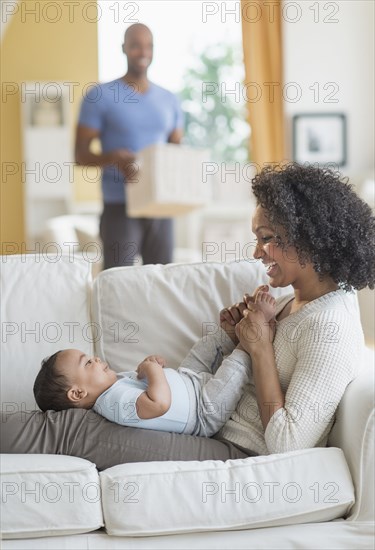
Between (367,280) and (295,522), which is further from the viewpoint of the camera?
(367,280)

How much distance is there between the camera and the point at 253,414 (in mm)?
1980

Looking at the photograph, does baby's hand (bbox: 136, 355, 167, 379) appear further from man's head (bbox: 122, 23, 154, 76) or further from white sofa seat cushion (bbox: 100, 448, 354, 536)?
man's head (bbox: 122, 23, 154, 76)

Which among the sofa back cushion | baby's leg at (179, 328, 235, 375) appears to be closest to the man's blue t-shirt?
the sofa back cushion

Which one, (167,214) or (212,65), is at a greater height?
(212,65)

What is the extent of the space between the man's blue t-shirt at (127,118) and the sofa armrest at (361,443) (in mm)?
2313

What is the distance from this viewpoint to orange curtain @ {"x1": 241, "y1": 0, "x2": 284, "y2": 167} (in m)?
4.95

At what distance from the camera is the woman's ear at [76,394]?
6.34ft

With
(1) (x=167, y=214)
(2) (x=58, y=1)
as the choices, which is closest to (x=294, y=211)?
(1) (x=167, y=214)

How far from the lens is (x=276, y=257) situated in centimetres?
201

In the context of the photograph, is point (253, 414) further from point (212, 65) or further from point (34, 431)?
point (212, 65)

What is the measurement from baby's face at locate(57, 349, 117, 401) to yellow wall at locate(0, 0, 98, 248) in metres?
4.93

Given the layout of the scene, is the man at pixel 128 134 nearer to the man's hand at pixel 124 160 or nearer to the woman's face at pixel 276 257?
the man's hand at pixel 124 160

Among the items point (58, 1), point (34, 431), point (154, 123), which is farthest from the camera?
point (58, 1)

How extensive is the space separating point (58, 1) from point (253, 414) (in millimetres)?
4287
